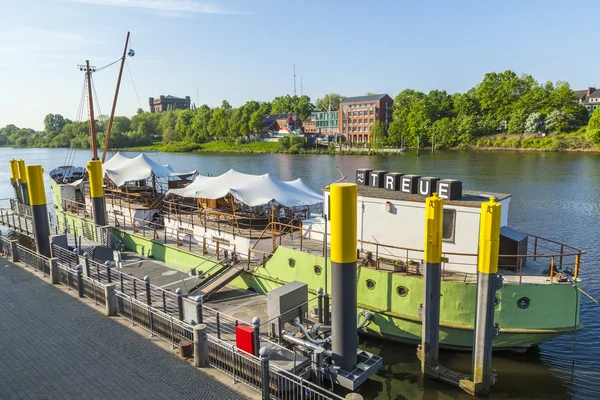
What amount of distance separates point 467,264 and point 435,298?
260 centimetres

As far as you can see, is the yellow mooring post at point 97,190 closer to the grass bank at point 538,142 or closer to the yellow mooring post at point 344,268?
the yellow mooring post at point 344,268

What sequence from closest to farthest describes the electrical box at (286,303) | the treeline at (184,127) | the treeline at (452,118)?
the electrical box at (286,303) → the treeline at (452,118) → the treeline at (184,127)

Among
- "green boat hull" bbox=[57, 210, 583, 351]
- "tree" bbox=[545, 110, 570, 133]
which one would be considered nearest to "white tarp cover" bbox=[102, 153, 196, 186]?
"green boat hull" bbox=[57, 210, 583, 351]

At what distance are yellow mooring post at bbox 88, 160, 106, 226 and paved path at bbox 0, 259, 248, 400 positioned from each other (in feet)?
30.2

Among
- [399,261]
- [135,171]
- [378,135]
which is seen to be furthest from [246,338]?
[378,135]

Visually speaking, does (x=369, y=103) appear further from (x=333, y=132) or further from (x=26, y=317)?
(x=26, y=317)

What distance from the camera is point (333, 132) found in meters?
142

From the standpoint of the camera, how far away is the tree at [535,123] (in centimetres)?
10315

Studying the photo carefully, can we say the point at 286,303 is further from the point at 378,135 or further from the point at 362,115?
the point at 362,115

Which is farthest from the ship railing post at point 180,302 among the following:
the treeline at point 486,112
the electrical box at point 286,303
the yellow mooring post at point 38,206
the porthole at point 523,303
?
the treeline at point 486,112

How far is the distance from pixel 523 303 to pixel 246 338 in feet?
29.6

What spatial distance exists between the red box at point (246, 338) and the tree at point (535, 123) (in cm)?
10918

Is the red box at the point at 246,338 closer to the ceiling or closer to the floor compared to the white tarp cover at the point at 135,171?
closer to the floor

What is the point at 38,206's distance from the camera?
1950 centimetres
